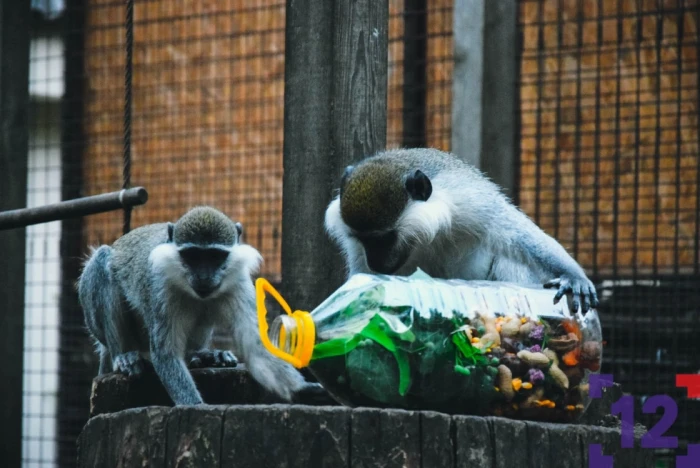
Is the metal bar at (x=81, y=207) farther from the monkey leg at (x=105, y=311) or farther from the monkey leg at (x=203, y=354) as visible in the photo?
the monkey leg at (x=203, y=354)

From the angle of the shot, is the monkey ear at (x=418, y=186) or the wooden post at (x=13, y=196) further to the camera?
the wooden post at (x=13, y=196)

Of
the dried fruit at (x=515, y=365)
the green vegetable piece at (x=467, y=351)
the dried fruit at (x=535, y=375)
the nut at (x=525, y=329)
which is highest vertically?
the nut at (x=525, y=329)

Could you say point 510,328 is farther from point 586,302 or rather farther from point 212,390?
point 212,390

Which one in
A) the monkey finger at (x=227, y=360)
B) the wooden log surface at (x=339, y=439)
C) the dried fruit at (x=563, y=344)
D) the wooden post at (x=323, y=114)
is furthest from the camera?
the monkey finger at (x=227, y=360)

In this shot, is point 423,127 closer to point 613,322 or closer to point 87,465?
point 613,322

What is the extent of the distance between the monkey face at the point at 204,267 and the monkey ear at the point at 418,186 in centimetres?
104

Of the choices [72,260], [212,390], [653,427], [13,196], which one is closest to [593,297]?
[653,427]

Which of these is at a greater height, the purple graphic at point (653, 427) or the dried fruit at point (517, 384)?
the dried fruit at point (517, 384)

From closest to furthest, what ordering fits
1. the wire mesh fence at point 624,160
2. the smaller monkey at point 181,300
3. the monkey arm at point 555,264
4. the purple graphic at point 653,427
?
the purple graphic at point 653,427
the monkey arm at point 555,264
the smaller monkey at point 181,300
the wire mesh fence at point 624,160

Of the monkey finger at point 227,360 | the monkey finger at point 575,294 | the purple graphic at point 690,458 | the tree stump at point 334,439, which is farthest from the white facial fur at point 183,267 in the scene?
the purple graphic at point 690,458

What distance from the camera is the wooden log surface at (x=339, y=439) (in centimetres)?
309

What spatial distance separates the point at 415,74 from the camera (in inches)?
307

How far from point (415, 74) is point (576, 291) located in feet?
12.2

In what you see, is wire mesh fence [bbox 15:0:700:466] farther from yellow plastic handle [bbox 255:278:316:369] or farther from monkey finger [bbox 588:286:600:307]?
yellow plastic handle [bbox 255:278:316:369]
